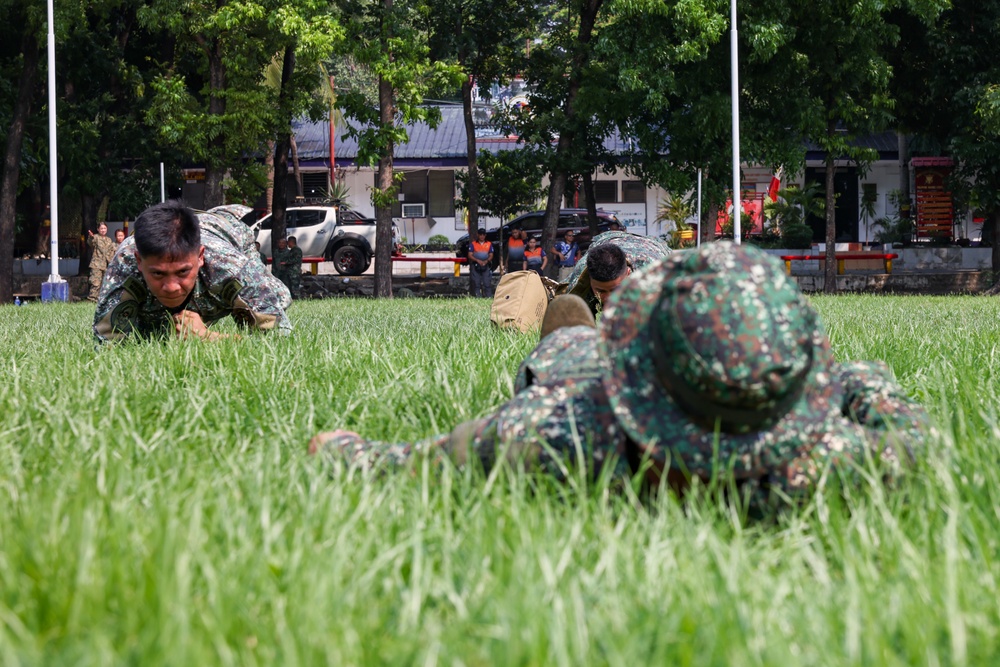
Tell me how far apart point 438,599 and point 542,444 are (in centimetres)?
71

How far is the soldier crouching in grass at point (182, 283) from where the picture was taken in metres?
5.42

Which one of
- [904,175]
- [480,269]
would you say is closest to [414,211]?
[480,269]

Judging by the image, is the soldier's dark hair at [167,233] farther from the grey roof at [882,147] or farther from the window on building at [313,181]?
the window on building at [313,181]

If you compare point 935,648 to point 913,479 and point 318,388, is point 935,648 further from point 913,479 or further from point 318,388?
point 318,388

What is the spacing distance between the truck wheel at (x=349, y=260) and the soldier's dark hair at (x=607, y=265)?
77.0ft

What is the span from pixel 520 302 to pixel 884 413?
525cm

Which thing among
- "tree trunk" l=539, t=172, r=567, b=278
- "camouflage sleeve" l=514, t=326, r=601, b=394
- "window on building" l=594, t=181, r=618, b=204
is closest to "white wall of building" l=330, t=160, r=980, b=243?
"window on building" l=594, t=181, r=618, b=204

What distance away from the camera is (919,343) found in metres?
6.06

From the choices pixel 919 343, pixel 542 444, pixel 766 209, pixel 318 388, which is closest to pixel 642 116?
pixel 766 209

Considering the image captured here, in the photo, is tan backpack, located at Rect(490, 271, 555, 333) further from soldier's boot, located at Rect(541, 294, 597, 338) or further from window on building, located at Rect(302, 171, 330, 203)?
window on building, located at Rect(302, 171, 330, 203)

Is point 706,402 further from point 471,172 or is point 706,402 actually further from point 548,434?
point 471,172

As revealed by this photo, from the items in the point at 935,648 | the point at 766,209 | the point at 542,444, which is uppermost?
the point at 766,209

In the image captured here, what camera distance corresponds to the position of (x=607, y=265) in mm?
6504

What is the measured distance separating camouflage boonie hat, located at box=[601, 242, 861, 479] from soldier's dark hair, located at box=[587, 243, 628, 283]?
394 centimetres
